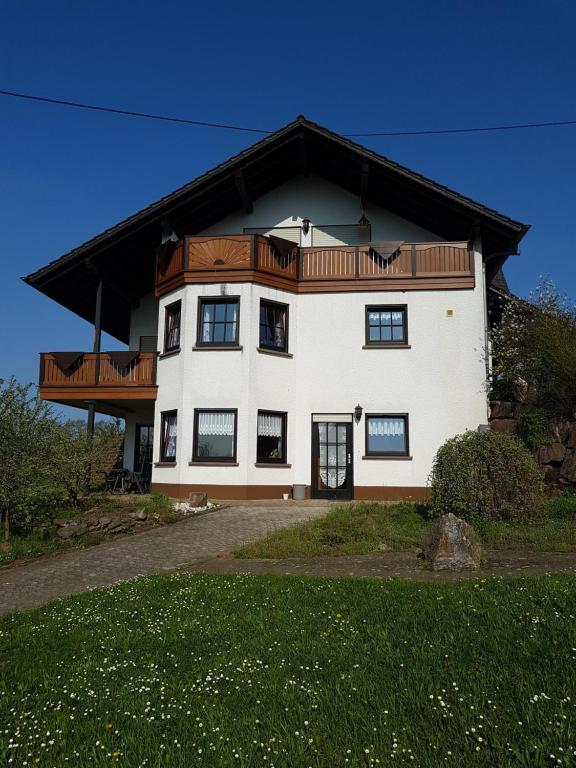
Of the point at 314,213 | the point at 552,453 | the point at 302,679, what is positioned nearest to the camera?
the point at 302,679

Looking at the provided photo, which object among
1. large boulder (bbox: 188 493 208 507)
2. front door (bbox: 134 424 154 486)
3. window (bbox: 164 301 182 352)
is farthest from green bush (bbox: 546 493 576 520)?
front door (bbox: 134 424 154 486)

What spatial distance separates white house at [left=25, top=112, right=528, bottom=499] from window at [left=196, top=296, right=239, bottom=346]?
40 millimetres

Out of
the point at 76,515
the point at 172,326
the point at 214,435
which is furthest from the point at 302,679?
the point at 172,326

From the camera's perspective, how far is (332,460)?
18031 millimetres

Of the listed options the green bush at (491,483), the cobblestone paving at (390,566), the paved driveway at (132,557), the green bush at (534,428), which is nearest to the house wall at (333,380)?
A: the green bush at (534,428)

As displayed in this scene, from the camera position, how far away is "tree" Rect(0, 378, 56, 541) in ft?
38.0

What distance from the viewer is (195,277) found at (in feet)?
59.9

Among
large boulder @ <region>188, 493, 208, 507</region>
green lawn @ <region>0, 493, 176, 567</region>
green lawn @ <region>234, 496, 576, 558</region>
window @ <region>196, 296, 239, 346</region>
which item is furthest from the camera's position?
window @ <region>196, 296, 239, 346</region>

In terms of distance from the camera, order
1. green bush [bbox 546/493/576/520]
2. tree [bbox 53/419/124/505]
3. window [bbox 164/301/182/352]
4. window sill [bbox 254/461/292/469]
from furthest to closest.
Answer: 1. window [bbox 164/301/182/352]
2. window sill [bbox 254/461/292/469]
3. tree [bbox 53/419/124/505]
4. green bush [bbox 546/493/576/520]

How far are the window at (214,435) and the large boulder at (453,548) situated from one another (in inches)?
387

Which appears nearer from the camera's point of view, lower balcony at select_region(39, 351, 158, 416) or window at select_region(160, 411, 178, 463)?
window at select_region(160, 411, 178, 463)

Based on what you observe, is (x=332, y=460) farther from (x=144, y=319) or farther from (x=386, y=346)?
(x=144, y=319)

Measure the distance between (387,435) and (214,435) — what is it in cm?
483

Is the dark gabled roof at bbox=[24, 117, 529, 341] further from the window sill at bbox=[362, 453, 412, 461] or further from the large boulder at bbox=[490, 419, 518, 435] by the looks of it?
the window sill at bbox=[362, 453, 412, 461]
